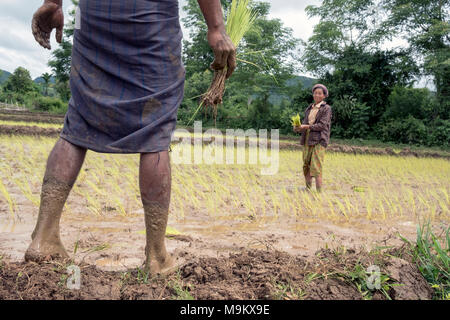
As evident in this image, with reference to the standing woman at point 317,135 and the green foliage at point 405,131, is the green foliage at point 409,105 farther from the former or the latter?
the standing woman at point 317,135

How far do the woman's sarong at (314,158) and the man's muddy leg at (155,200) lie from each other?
9.10 feet

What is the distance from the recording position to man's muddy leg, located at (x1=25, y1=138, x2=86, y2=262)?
4.12 ft

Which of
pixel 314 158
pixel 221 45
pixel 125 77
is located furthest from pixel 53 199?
pixel 314 158

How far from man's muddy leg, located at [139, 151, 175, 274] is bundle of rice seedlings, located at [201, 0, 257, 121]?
52 cm

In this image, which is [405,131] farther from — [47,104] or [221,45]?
[47,104]

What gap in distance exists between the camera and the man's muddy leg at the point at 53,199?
1.25 meters

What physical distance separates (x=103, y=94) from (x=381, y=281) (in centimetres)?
117

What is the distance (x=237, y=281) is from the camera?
125cm

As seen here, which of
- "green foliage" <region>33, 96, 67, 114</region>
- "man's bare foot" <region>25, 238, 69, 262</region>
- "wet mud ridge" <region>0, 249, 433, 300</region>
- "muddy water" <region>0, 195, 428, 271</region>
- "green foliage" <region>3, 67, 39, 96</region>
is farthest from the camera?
"green foliage" <region>3, 67, 39, 96</region>

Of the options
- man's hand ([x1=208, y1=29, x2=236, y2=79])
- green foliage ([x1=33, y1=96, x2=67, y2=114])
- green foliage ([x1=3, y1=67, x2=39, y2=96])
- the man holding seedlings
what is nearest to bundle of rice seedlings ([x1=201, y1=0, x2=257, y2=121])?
man's hand ([x1=208, y1=29, x2=236, y2=79])

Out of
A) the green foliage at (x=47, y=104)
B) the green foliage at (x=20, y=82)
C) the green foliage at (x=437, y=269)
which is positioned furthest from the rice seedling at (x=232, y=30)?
the green foliage at (x=20, y=82)

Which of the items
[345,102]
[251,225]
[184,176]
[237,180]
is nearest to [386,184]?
[237,180]

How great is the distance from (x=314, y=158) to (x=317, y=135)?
25 centimetres

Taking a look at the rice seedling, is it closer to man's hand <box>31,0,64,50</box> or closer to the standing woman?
Answer: man's hand <box>31,0,64,50</box>
